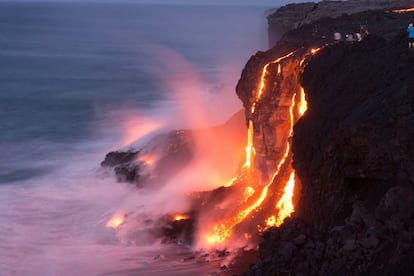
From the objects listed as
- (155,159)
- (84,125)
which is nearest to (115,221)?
(155,159)

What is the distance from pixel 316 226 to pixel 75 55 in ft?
282

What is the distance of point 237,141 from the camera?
3155cm

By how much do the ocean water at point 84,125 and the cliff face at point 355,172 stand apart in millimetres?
4821

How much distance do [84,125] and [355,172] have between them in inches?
1417

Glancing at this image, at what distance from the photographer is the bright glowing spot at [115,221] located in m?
25.5

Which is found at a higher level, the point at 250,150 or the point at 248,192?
the point at 250,150

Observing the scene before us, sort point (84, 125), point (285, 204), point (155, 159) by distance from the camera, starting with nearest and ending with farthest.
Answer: point (285, 204) → point (155, 159) → point (84, 125)

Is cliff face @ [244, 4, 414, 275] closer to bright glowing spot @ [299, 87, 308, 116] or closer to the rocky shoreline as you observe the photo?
the rocky shoreline

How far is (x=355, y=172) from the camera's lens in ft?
50.7

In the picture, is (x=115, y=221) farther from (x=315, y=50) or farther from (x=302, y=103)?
(x=315, y=50)

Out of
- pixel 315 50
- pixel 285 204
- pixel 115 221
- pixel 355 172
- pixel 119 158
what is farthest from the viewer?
pixel 119 158

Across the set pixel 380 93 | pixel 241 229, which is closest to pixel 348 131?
pixel 380 93

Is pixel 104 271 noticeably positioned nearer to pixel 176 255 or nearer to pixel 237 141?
pixel 176 255

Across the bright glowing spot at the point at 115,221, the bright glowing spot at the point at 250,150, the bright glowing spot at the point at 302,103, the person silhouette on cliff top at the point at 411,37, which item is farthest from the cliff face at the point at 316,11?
the bright glowing spot at the point at 115,221
